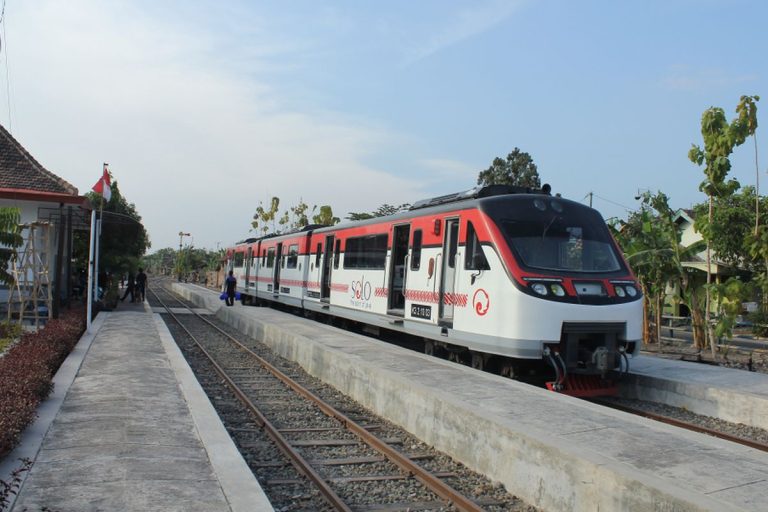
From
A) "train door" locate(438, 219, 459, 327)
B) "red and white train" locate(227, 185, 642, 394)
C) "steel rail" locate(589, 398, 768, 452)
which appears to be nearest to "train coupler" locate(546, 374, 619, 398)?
"red and white train" locate(227, 185, 642, 394)

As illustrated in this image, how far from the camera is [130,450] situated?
18.9 feet

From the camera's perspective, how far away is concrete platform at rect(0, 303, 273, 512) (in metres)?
4.58

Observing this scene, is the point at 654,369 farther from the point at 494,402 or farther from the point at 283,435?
the point at 283,435

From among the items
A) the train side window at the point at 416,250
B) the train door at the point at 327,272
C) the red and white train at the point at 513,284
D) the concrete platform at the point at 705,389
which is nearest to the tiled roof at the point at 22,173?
the train door at the point at 327,272

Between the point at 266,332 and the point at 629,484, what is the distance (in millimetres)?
13165

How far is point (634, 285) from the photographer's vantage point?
9602mm

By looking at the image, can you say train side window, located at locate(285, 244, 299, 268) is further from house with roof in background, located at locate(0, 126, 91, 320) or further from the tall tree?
the tall tree

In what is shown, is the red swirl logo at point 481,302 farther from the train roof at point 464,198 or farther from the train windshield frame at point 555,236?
the train roof at point 464,198

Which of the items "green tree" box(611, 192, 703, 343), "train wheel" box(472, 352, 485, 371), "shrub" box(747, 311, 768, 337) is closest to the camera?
"train wheel" box(472, 352, 485, 371)

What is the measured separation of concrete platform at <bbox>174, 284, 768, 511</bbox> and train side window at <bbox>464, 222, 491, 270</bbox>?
1523mm

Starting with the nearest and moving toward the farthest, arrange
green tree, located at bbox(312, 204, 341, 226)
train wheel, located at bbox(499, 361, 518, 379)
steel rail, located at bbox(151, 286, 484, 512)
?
1. steel rail, located at bbox(151, 286, 484, 512)
2. train wheel, located at bbox(499, 361, 518, 379)
3. green tree, located at bbox(312, 204, 341, 226)

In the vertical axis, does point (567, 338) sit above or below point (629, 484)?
above

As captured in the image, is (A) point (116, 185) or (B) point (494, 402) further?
(A) point (116, 185)

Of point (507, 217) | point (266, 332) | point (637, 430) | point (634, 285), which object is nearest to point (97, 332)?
point (266, 332)
